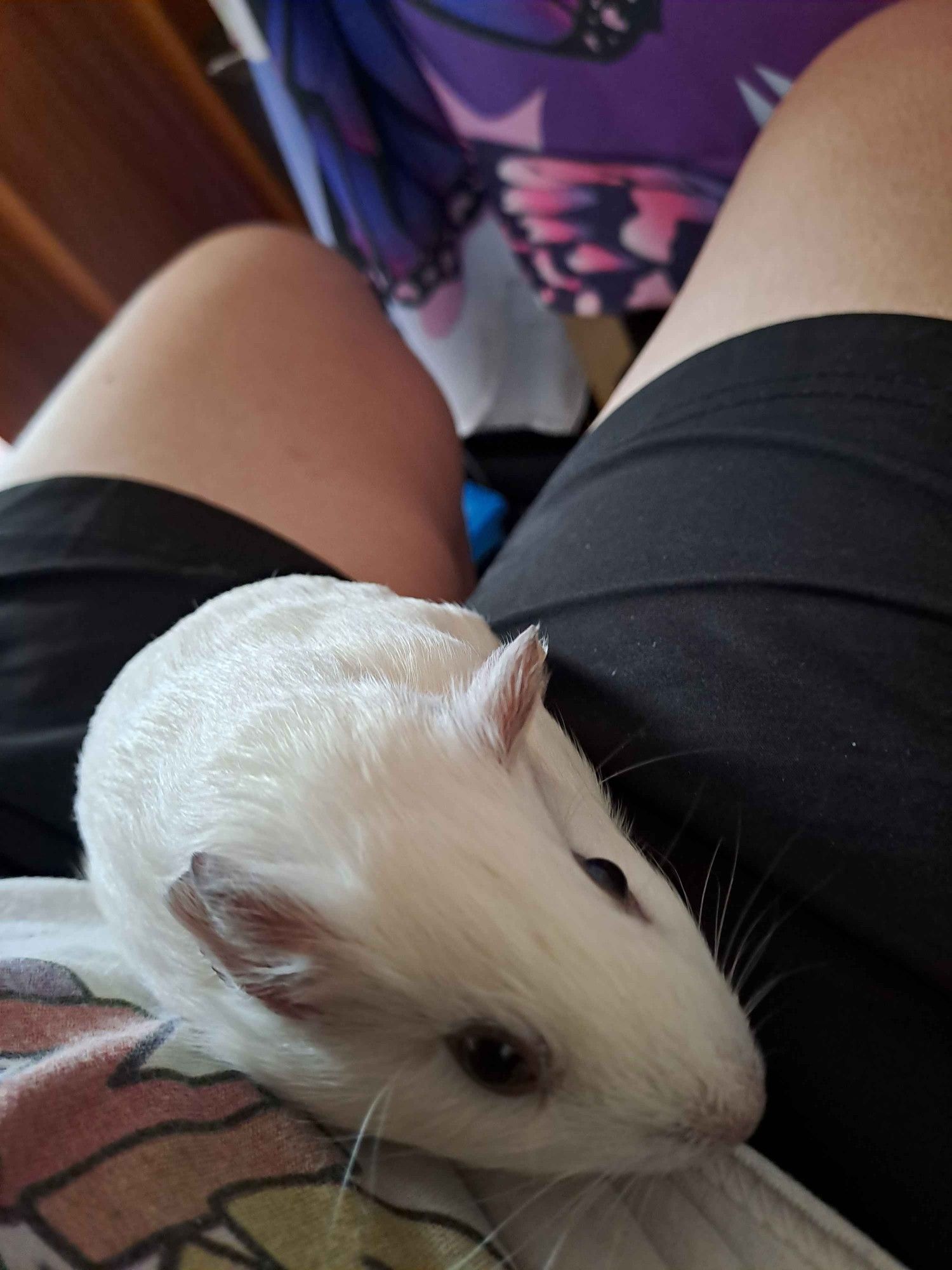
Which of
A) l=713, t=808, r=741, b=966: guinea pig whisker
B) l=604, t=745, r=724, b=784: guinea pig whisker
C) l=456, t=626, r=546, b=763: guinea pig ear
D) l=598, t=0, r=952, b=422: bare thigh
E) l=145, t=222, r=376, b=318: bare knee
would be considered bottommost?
l=713, t=808, r=741, b=966: guinea pig whisker

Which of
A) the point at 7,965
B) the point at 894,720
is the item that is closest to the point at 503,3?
the point at 894,720

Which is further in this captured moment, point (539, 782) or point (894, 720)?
point (539, 782)

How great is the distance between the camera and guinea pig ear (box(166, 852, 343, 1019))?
0.59 meters

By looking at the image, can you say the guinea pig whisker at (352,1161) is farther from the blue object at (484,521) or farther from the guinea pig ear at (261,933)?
the blue object at (484,521)

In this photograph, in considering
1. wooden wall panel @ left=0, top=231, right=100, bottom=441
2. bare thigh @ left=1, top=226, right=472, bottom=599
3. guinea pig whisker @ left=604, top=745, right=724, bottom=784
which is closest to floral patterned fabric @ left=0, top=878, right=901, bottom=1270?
guinea pig whisker @ left=604, top=745, right=724, bottom=784

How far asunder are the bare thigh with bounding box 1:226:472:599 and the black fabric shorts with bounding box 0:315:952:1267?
0.22m

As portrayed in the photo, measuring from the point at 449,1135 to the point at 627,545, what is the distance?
473mm

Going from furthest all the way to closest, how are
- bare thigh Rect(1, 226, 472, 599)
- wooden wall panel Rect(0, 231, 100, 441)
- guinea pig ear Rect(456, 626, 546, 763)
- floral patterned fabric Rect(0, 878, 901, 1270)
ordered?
wooden wall panel Rect(0, 231, 100, 441), bare thigh Rect(1, 226, 472, 599), guinea pig ear Rect(456, 626, 546, 763), floral patterned fabric Rect(0, 878, 901, 1270)

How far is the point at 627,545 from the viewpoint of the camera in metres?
0.76

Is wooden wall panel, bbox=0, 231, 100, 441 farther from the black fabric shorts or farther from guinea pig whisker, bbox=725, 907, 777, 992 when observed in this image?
guinea pig whisker, bbox=725, 907, 777, 992

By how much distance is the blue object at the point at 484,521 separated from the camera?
1.72m

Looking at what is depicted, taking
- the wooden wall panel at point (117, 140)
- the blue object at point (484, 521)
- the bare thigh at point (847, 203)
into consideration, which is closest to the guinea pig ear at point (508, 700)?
the bare thigh at point (847, 203)

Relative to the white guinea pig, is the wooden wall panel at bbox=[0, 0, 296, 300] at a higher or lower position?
higher

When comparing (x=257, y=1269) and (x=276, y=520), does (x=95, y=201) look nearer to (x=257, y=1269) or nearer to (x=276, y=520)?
(x=276, y=520)
